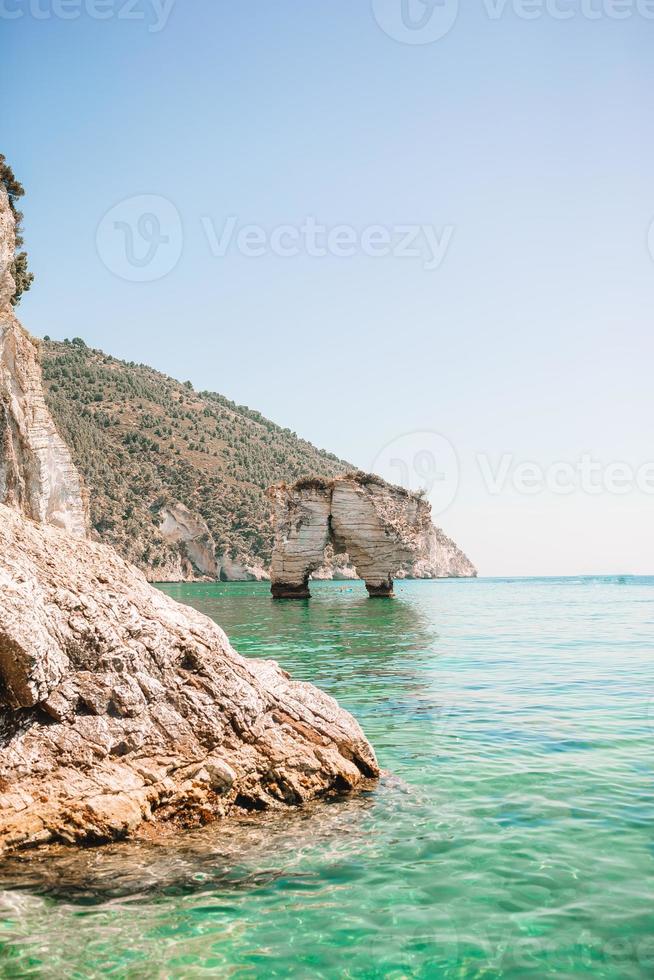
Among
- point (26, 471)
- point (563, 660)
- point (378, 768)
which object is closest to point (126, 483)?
point (26, 471)

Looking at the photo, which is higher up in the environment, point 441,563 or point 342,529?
point 342,529

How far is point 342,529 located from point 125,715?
137 ft

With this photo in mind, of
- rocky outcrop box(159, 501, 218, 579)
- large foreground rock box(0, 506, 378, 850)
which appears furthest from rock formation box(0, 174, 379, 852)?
rocky outcrop box(159, 501, 218, 579)

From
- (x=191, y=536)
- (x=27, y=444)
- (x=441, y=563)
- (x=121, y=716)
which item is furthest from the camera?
(x=441, y=563)

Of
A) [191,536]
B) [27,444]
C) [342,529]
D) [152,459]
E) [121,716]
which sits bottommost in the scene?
[121,716]

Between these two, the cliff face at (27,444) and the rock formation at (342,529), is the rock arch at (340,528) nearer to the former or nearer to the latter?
the rock formation at (342,529)

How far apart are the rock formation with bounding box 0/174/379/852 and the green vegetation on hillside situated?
79.5m

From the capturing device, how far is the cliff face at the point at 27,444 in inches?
1309

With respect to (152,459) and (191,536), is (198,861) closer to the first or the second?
(191,536)

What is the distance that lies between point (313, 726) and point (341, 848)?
152 cm

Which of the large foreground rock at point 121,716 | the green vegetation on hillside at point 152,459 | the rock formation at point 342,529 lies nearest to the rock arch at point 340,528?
the rock formation at point 342,529

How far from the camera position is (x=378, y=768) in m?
7.20

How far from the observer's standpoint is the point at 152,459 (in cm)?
9988

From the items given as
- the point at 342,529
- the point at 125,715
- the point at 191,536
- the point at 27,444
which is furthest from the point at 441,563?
the point at 125,715
